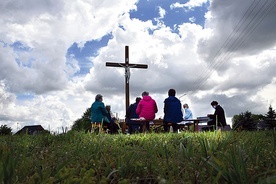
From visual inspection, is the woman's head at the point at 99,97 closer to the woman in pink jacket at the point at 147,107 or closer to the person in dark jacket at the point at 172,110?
the woman in pink jacket at the point at 147,107

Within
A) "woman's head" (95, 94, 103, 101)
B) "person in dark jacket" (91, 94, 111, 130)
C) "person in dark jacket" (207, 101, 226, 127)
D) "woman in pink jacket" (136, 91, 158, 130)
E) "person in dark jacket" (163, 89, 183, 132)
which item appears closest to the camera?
"person in dark jacket" (163, 89, 183, 132)

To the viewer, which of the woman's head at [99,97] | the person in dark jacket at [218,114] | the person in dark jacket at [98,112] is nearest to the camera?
the person in dark jacket at [98,112]

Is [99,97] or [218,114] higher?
[99,97]

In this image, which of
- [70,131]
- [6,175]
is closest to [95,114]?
[70,131]

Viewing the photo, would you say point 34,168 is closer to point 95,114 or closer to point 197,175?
point 197,175

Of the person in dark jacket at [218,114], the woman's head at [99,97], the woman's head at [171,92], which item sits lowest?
the person in dark jacket at [218,114]

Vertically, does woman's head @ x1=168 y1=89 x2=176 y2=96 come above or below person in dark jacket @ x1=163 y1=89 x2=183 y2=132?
above

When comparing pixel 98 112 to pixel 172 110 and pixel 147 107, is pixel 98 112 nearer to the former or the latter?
pixel 147 107

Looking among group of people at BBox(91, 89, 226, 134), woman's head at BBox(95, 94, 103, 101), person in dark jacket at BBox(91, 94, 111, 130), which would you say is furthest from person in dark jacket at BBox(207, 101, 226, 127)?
woman's head at BBox(95, 94, 103, 101)

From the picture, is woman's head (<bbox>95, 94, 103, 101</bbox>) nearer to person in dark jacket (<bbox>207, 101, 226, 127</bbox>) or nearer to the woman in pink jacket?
the woman in pink jacket

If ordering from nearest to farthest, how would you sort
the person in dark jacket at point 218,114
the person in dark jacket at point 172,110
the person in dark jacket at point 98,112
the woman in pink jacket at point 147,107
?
the person in dark jacket at point 172,110 → the person in dark jacket at point 98,112 → the woman in pink jacket at point 147,107 → the person in dark jacket at point 218,114

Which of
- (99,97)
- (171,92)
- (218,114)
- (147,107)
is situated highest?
(171,92)

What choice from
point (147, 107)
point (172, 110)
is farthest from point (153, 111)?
point (172, 110)

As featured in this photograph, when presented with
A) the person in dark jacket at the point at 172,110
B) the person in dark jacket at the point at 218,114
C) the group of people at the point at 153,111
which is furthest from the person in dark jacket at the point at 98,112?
the person in dark jacket at the point at 218,114
